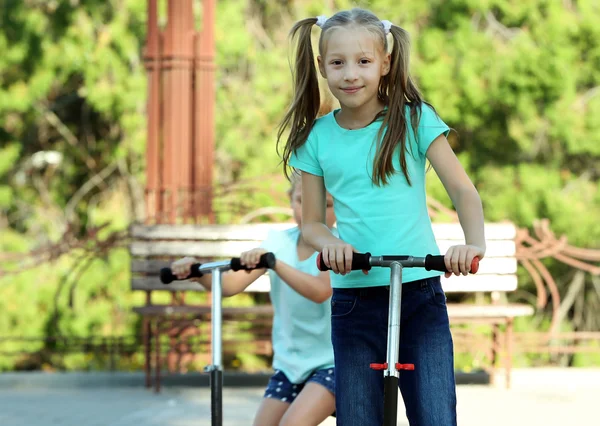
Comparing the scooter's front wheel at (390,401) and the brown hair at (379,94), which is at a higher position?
the brown hair at (379,94)

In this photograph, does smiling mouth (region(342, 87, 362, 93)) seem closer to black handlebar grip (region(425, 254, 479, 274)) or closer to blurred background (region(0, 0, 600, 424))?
black handlebar grip (region(425, 254, 479, 274))

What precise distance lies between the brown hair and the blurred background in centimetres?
496

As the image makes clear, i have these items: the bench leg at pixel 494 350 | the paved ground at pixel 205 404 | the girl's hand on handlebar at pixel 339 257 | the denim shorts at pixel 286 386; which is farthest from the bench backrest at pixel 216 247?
the girl's hand on handlebar at pixel 339 257

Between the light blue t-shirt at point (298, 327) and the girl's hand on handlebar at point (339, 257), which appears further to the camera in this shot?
the light blue t-shirt at point (298, 327)

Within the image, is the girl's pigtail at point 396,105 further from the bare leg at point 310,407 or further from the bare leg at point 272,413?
the bare leg at point 272,413

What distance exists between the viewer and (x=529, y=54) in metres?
11.8

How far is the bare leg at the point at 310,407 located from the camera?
402 centimetres

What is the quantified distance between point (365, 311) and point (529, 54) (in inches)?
359

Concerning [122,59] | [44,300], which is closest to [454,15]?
[122,59]

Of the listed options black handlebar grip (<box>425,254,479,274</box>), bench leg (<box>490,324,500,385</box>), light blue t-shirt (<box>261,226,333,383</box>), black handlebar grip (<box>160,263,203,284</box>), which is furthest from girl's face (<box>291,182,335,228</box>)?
bench leg (<box>490,324,500,385</box>)

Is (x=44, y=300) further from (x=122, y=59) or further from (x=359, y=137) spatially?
(x=359, y=137)

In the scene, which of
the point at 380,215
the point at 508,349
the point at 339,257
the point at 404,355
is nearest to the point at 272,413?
the point at 404,355

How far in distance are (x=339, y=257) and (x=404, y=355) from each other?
1.29 feet

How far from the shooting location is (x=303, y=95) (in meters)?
3.34
